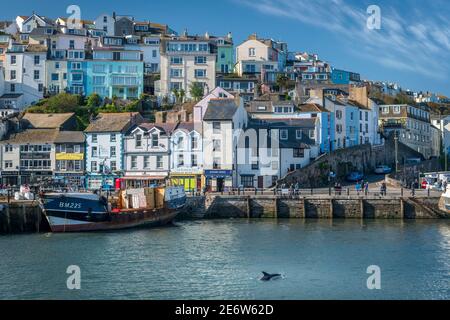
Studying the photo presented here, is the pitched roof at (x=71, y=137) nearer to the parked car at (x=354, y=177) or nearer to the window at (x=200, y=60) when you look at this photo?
the window at (x=200, y=60)

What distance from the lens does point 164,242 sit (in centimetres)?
4803

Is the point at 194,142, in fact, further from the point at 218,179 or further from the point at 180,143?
the point at 218,179

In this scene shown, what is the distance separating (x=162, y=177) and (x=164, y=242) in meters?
24.3

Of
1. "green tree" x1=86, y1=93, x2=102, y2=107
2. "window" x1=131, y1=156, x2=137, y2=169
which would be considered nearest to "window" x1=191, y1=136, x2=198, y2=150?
"window" x1=131, y1=156, x2=137, y2=169

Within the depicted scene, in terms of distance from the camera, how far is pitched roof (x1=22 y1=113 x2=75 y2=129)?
7888 cm

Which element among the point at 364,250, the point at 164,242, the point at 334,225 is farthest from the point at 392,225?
the point at 164,242

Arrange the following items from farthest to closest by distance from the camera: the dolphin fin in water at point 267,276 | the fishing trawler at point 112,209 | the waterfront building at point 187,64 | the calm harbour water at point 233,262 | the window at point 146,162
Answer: the waterfront building at point 187,64, the window at point 146,162, the fishing trawler at point 112,209, the dolphin fin in water at point 267,276, the calm harbour water at point 233,262

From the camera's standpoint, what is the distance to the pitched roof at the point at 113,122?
74.7 metres

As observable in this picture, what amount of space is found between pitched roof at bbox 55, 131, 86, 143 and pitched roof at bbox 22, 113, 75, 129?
2544mm

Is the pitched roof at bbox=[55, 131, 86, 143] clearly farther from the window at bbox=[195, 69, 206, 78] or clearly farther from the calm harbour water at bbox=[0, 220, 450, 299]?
the calm harbour water at bbox=[0, 220, 450, 299]

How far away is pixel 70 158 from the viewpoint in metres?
75.4

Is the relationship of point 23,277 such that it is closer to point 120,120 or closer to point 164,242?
point 164,242

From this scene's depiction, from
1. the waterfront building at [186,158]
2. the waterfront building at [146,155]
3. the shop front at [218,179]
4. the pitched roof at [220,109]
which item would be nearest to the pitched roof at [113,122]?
the waterfront building at [146,155]

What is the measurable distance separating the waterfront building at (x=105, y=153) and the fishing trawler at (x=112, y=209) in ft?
43.8
